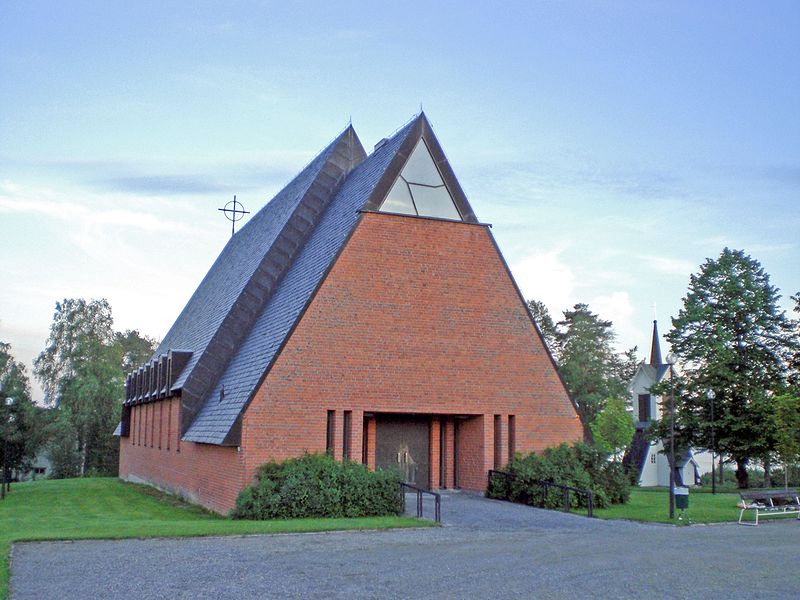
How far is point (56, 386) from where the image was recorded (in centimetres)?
6538

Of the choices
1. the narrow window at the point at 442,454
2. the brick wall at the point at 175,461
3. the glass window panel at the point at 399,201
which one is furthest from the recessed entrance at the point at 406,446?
the glass window panel at the point at 399,201

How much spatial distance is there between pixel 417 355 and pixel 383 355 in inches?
40.4

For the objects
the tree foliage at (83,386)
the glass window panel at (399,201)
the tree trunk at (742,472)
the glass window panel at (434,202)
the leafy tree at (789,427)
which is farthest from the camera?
the tree foliage at (83,386)

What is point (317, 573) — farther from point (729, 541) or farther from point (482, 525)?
point (729, 541)

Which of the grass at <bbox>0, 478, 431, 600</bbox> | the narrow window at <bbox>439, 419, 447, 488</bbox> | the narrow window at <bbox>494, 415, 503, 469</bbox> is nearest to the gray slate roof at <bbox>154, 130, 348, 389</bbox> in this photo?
the grass at <bbox>0, 478, 431, 600</bbox>

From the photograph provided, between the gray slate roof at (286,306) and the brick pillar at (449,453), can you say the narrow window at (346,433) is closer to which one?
the gray slate roof at (286,306)

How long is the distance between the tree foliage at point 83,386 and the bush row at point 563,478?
45920mm

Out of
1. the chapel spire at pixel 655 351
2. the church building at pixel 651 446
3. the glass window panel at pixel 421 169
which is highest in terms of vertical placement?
the glass window panel at pixel 421 169

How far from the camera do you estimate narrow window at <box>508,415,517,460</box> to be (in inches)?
942

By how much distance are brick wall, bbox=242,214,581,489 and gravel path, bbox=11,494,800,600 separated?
5819 mm

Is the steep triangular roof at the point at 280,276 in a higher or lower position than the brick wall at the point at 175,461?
higher

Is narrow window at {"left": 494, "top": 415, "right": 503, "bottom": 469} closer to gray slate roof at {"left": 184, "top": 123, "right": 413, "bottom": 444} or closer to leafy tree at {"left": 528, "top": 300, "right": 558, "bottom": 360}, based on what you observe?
gray slate roof at {"left": 184, "top": 123, "right": 413, "bottom": 444}

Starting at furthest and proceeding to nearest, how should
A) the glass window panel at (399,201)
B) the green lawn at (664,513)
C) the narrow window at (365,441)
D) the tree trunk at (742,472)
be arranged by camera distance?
1. the tree trunk at (742,472)
2. the narrow window at (365,441)
3. the glass window panel at (399,201)
4. the green lawn at (664,513)

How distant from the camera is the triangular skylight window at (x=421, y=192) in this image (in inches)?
941
